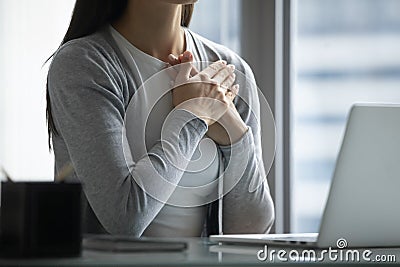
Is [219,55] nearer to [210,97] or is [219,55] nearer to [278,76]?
[210,97]

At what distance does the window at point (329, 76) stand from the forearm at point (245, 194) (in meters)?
1.08

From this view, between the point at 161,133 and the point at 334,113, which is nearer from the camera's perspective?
the point at 161,133

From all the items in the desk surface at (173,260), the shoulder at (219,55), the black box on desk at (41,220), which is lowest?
the desk surface at (173,260)

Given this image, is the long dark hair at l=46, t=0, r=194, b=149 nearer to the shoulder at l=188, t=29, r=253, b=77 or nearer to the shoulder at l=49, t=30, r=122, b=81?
the shoulder at l=49, t=30, r=122, b=81

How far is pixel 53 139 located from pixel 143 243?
2.80 feet

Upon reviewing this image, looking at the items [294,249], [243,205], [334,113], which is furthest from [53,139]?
[334,113]

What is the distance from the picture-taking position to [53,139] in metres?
1.78

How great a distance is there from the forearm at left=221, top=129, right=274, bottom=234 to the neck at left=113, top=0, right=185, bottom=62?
0.29m

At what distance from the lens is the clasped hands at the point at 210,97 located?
5.69 ft

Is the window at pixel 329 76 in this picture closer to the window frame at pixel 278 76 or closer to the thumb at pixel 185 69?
the window frame at pixel 278 76

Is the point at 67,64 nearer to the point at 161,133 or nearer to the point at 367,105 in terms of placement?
the point at 161,133

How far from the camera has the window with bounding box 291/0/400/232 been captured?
283 cm

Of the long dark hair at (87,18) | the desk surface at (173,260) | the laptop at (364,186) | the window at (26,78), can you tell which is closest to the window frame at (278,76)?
the window at (26,78)

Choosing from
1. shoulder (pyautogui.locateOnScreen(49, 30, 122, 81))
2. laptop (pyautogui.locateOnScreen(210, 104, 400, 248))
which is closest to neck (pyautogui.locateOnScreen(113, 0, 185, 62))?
shoulder (pyautogui.locateOnScreen(49, 30, 122, 81))
